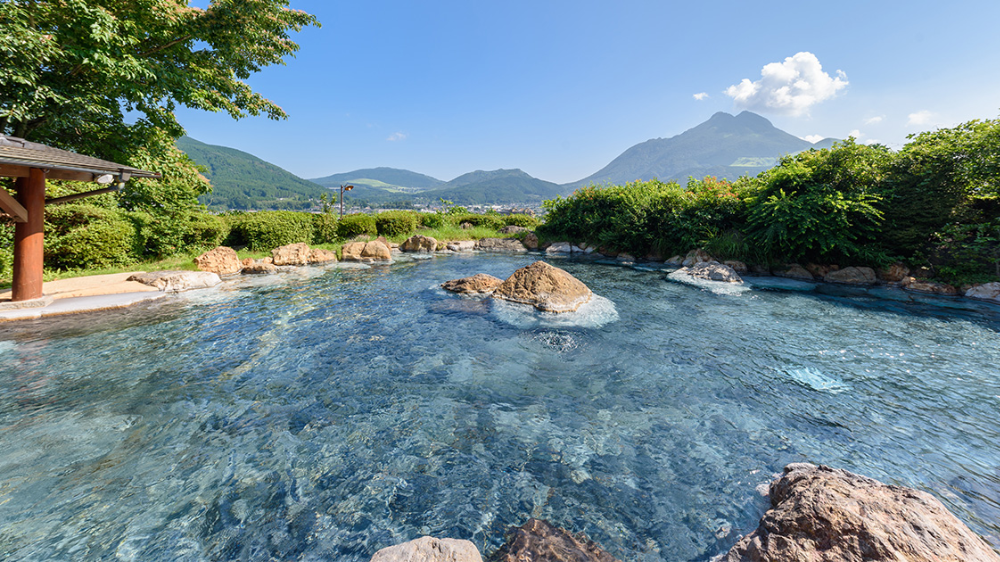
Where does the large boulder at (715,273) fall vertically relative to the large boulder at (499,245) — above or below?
below

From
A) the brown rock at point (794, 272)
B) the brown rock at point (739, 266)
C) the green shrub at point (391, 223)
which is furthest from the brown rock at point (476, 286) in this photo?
the green shrub at point (391, 223)

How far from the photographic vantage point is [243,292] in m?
9.36

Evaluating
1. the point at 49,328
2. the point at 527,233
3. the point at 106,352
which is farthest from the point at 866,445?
the point at 527,233

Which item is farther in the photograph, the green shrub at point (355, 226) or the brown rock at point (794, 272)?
the green shrub at point (355, 226)

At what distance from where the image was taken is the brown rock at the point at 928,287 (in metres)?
9.80

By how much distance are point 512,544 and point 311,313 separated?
23.2 feet

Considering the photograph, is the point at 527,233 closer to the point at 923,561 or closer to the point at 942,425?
the point at 942,425

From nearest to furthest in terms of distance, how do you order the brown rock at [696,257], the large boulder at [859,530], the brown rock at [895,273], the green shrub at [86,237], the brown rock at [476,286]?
the large boulder at [859,530]
the green shrub at [86,237]
the brown rock at [476,286]
the brown rock at [895,273]
the brown rock at [696,257]

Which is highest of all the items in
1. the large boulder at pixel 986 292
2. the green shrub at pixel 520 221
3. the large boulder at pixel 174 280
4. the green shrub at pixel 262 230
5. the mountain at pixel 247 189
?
the mountain at pixel 247 189

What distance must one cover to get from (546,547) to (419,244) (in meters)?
18.0

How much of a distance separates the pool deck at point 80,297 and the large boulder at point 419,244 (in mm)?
11276

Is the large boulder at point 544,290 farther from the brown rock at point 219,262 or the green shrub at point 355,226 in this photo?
the green shrub at point 355,226

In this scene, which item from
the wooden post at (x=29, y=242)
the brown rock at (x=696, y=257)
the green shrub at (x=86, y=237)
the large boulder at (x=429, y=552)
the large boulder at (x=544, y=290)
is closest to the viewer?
the large boulder at (x=429, y=552)

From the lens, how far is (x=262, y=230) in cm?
1493
